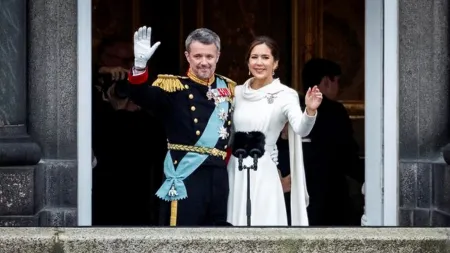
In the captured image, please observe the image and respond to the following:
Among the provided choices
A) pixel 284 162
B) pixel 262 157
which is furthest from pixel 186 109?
pixel 284 162

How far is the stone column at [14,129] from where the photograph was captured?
28.8 ft

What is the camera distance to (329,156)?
999 centimetres

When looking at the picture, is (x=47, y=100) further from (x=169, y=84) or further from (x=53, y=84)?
(x=169, y=84)

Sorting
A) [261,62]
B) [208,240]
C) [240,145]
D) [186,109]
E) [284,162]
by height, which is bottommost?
[208,240]

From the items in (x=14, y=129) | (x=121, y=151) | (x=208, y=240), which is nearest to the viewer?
(x=208, y=240)

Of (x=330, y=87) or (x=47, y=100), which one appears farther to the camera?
(x=330, y=87)

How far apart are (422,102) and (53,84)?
8.25 feet

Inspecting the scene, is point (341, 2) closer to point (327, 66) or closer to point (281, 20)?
point (281, 20)

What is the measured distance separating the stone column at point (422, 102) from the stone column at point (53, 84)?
7.37 ft

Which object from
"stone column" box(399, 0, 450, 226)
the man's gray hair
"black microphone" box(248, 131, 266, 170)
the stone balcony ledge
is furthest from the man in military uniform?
"stone column" box(399, 0, 450, 226)

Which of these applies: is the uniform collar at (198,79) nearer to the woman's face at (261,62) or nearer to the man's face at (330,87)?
the woman's face at (261,62)

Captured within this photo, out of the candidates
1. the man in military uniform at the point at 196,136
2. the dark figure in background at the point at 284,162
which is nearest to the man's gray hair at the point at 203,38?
the man in military uniform at the point at 196,136

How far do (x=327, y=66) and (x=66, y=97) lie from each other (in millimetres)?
2285

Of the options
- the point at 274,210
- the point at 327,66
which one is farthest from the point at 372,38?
the point at 274,210
